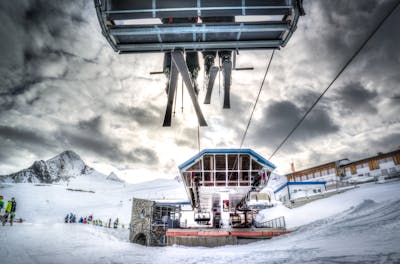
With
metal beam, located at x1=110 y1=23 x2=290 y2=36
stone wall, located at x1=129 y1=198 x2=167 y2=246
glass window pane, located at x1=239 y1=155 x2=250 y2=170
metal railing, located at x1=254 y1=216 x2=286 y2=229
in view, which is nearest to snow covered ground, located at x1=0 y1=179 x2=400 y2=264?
metal railing, located at x1=254 y1=216 x2=286 y2=229

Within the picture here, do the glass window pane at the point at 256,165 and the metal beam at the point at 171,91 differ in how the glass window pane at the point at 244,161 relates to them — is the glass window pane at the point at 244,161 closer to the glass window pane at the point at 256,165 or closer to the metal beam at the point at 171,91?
the glass window pane at the point at 256,165

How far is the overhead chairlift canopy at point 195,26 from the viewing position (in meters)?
3.95

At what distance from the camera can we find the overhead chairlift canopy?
12.9ft

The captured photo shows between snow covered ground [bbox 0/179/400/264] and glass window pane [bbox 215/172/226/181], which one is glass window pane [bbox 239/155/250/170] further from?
snow covered ground [bbox 0/179/400/264]

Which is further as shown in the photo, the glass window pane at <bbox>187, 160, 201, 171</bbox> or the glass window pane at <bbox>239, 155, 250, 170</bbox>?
the glass window pane at <bbox>187, 160, 201, 171</bbox>

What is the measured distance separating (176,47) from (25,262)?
11149 mm

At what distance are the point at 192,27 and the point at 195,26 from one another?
2.4 inches

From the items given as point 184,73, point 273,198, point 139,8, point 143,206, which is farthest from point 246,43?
point 273,198

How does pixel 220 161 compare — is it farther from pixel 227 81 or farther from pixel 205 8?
pixel 205 8

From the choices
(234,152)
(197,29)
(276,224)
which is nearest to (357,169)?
(276,224)

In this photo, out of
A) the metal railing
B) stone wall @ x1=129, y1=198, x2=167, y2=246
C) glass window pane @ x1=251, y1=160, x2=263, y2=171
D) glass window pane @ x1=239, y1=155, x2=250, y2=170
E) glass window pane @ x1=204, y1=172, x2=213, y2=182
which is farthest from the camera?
stone wall @ x1=129, y1=198, x2=167, y2=246

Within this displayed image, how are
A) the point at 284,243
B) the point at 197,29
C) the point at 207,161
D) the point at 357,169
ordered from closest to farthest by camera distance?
the point at 197,29 < the point at 284,243 < the point at 207,161 < the point at 357,169

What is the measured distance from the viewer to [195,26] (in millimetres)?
4129

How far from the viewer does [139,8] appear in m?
Result: 4.00
